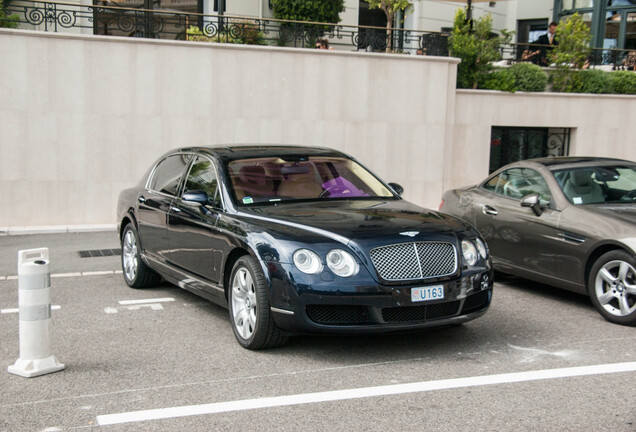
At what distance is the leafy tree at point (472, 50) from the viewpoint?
56.5 feet

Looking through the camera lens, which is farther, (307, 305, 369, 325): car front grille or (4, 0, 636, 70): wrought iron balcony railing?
Answer: (4, 0, 636, 70): wrought iron balcony railing

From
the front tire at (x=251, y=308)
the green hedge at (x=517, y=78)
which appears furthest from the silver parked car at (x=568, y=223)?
the green hedge at (x=517, y=78)

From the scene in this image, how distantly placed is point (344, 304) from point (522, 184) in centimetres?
384

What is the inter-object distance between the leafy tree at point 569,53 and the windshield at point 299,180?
1232 cm

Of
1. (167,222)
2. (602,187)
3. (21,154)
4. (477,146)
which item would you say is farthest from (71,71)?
(602,187)

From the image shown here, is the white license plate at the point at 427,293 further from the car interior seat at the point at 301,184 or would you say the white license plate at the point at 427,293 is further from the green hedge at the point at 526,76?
the green hedge at the point at 526,76

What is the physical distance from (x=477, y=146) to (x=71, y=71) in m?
9.00

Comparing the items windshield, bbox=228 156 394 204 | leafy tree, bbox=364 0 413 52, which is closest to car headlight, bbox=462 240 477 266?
windshield, bbox=228 156 394 204

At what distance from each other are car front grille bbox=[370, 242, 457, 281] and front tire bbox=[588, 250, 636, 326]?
1.90 m

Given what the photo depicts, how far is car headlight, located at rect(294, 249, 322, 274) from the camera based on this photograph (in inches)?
217

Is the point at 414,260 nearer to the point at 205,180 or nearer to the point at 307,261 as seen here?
the point at 307,261

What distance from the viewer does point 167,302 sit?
25.6 ft

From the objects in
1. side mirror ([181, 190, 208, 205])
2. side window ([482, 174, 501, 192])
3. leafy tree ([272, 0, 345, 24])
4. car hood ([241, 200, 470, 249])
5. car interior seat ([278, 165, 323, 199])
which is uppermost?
leafy tree ([272, 0, 345, 24])

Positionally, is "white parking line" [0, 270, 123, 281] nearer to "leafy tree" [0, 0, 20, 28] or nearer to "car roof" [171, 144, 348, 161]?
"car roof" [171, 144, 348, 161]
